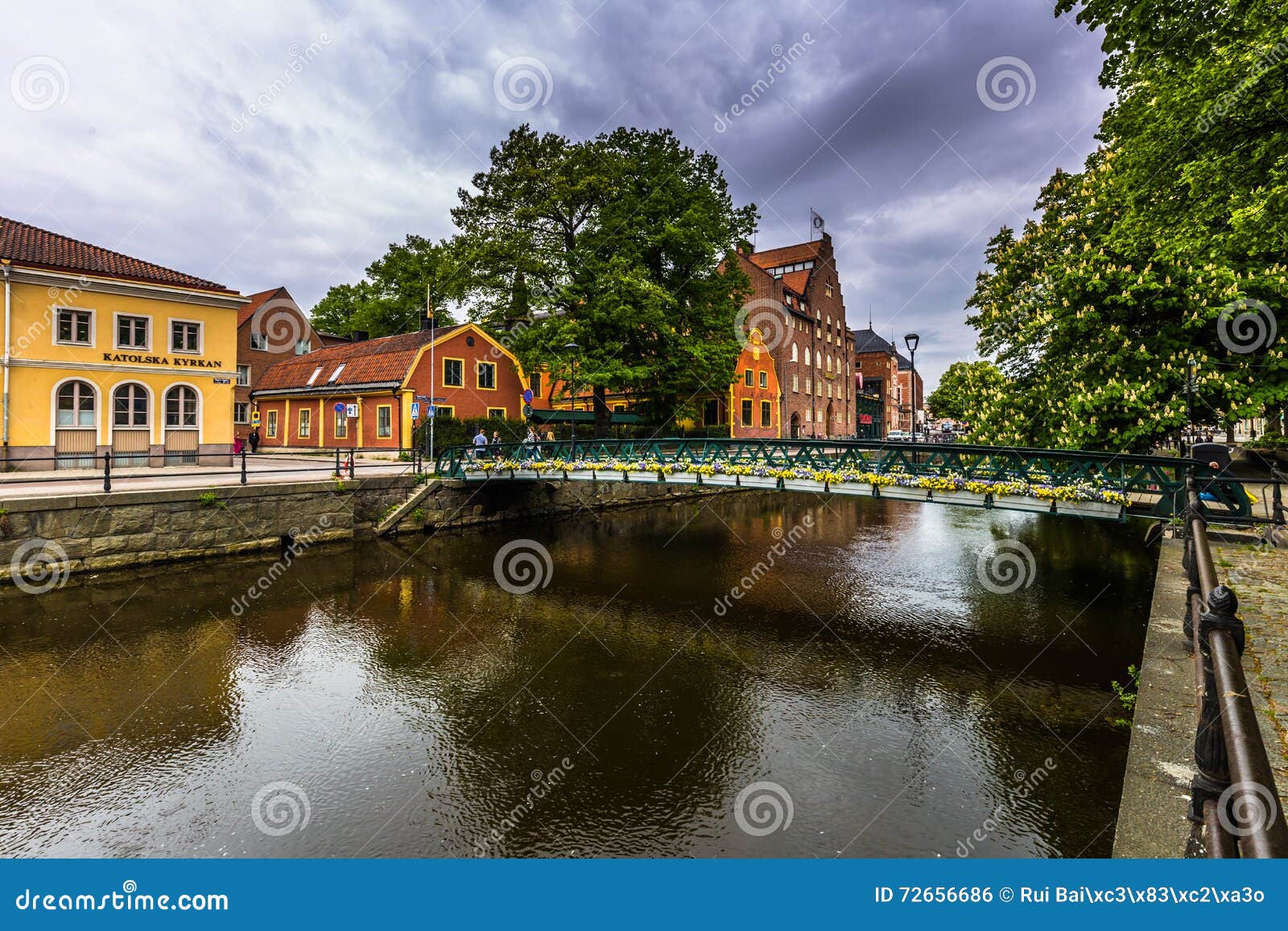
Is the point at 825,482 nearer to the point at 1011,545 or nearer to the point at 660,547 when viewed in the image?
the point at 660,547

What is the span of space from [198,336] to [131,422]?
155 inches

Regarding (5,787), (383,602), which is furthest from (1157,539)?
(5,787)

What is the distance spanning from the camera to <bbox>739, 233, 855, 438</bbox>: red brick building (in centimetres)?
4575

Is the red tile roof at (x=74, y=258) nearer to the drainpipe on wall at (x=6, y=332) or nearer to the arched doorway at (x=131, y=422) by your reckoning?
the drainpipe on wall at (x=6, y=332)

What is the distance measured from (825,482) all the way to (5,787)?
12.9m

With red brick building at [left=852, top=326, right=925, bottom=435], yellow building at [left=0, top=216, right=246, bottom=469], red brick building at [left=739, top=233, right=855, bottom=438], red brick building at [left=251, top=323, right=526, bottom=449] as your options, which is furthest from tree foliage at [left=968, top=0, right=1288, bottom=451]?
red brick building at [left=852, top=326, right=925, bottom=435]

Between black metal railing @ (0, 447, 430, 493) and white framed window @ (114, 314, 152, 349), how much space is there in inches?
153

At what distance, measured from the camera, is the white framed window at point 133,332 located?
21438 millimetres

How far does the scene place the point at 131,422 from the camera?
71.7ft

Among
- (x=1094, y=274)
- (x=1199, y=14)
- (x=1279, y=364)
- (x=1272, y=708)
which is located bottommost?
(x=1272, y=708)

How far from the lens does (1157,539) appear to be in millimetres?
18109

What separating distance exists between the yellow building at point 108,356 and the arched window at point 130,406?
3 centimetres

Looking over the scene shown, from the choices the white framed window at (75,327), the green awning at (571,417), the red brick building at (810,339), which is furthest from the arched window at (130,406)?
the red brick building at (810,339)

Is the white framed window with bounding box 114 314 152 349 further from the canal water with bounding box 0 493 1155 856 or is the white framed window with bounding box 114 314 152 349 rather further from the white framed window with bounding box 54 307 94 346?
the canal water with bounding box 0 493 1155 856
